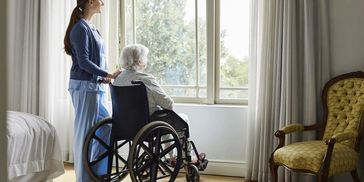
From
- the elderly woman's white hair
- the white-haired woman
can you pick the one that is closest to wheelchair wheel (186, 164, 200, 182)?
the white-haired woman

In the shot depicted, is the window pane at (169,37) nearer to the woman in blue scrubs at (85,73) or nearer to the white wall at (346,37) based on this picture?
the woman in blue scrubs at (85,73)

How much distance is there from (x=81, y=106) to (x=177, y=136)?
31.2 inches

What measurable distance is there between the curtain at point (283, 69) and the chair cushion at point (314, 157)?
47cm

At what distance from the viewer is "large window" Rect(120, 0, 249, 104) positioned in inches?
150

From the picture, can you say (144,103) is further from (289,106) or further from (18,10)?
(18,10)

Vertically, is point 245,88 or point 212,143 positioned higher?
point 245,88

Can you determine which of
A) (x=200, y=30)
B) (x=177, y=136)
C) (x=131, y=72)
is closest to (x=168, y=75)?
(x=200, y=30)

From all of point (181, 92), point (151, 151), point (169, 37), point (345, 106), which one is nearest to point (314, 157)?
point (345, 106)

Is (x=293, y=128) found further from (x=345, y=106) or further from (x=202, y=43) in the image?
(x=202, y=43)

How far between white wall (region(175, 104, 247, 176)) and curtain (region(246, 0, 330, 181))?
18cm

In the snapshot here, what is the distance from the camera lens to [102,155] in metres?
2.99

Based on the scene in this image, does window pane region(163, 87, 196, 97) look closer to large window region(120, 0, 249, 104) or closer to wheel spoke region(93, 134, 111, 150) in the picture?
large window region(120, 0, 249, 104)

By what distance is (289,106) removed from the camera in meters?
3.30

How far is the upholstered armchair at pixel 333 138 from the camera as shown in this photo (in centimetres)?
266
